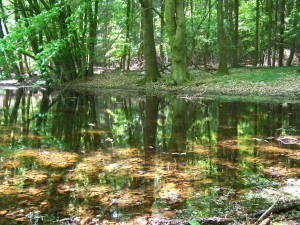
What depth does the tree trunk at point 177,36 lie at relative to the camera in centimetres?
1775

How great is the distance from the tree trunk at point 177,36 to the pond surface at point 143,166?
26.1 feet

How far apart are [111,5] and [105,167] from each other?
70.5 feet

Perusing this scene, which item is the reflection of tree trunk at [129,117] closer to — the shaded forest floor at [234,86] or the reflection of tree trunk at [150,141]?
the reflection of tree trunk at [150,141]

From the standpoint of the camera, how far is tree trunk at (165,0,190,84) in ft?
58.2

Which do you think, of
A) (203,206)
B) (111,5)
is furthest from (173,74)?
(203,206)

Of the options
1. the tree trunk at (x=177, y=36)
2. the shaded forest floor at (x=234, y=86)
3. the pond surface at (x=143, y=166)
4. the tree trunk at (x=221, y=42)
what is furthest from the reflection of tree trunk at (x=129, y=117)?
the tree trunk at (x=221, y=42)

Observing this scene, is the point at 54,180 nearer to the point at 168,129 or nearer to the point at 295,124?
the point at 168,129

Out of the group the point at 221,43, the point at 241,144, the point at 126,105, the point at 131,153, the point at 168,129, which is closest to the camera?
the point at 131,153

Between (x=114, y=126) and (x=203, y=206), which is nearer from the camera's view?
(x=203, y=206)

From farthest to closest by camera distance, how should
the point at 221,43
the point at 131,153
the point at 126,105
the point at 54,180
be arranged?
1. the point at 221,43
2. the point at 126,105
3. the point at 131,153
4. the point at 54,180

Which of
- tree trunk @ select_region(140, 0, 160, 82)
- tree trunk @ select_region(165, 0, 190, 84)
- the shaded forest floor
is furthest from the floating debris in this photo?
tree trunk @ select_region(140, 0, 160, 82)

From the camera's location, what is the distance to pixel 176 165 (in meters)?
5.34

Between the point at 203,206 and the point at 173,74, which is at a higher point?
the point at 173,74

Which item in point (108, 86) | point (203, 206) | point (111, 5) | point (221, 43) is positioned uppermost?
point (111, 5)
